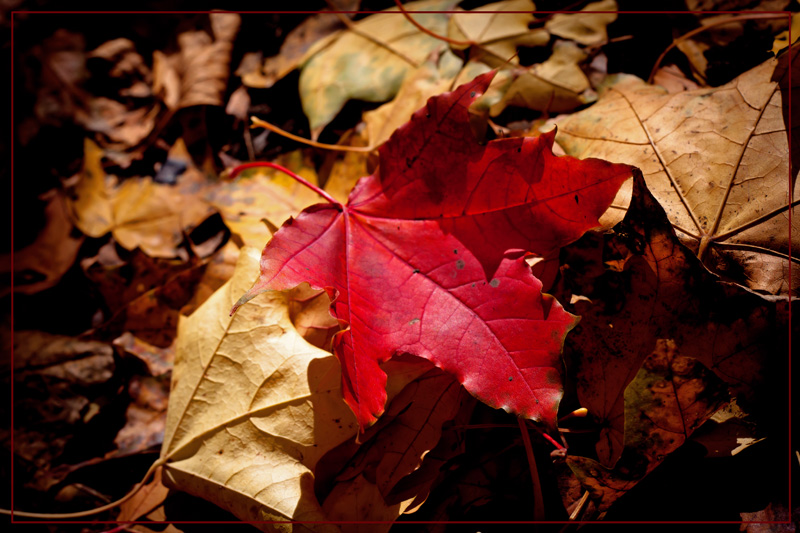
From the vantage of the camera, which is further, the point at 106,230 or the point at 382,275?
the point at 106,230

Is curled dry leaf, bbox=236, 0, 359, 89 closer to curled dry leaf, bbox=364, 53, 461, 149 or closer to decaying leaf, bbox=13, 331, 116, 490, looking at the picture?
curled dry leaf, bbox=364, 53, 461, 149

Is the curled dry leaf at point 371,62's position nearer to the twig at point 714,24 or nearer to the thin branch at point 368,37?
the thin branch at point 368,37

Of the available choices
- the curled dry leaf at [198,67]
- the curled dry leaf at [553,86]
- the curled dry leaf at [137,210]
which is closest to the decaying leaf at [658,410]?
the curled dry leaf at [553,86]

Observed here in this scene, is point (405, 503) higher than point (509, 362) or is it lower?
lower

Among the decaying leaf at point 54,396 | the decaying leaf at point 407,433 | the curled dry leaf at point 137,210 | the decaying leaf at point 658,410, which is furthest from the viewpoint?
the curled dry leaf at point 137,210

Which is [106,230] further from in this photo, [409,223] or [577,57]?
[577,57]

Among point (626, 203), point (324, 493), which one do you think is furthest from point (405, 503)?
point (626, 203)

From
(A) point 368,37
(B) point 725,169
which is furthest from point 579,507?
(A) point 368,37
